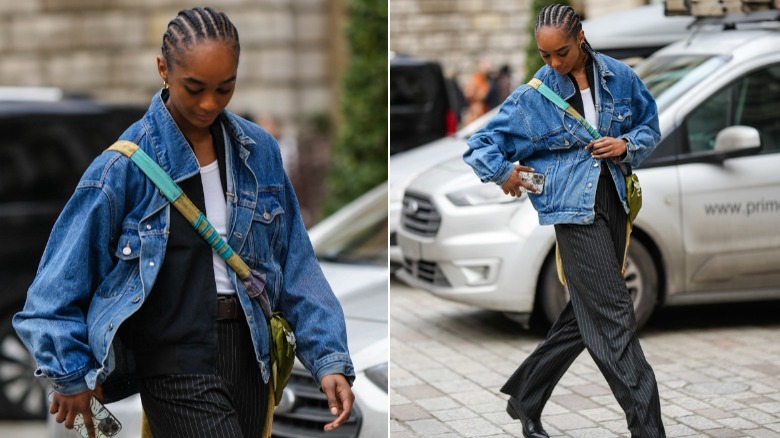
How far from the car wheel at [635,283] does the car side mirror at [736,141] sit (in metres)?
0.74

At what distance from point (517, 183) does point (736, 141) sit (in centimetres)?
298

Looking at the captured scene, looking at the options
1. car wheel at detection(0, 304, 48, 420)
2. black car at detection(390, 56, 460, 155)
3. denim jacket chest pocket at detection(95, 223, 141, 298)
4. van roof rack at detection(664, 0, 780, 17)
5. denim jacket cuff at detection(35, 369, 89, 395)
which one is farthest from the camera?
black car at detection(390, 56, 460, 155)

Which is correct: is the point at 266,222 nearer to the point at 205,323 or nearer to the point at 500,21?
the point at 205,323

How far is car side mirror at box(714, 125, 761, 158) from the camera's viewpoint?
7.31m

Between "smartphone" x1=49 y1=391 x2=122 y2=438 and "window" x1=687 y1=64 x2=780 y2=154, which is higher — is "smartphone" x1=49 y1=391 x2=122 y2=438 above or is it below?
above

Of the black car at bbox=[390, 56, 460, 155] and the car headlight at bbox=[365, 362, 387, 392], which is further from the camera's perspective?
the black car at bbox=[390, 56, 460, 155]

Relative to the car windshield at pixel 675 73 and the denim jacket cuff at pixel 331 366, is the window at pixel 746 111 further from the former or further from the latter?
the denim jacket cuff at pixel 331 366

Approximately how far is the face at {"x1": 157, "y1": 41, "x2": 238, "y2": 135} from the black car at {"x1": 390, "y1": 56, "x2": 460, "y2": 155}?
33.6 feet

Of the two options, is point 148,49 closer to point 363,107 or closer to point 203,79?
point 363,107

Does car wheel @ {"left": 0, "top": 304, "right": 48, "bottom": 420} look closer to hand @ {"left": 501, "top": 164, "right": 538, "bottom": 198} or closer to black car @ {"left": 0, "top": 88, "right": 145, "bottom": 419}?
black car @ {"left": 0, "top": 88, "right": 145, "bottom": 419}

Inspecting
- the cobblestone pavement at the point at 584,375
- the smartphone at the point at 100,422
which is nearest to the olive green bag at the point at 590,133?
the cobblestone pavement at the point at 584,375

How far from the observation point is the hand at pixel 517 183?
4.80 m

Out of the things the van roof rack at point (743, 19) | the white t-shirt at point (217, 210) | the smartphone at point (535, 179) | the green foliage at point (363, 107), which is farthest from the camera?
the green foliage at point (363, 107)

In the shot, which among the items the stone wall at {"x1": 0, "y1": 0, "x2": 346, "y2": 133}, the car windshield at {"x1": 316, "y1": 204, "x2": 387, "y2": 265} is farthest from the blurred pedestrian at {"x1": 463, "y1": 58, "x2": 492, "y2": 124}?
the car windshield at {"x1": 316, "y1": 204, "x2": 387, "y2": 265}
